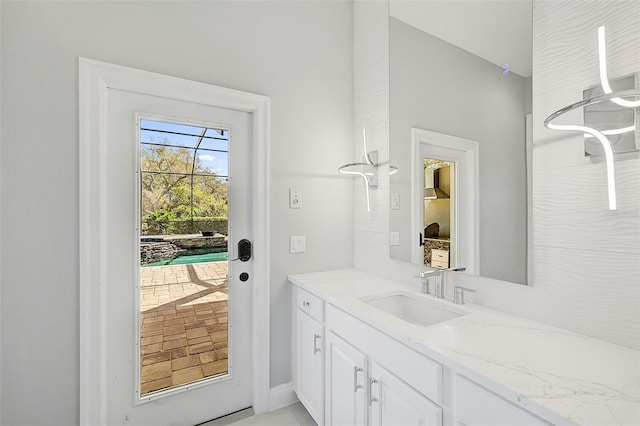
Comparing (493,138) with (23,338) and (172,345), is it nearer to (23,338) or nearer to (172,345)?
(172,345)

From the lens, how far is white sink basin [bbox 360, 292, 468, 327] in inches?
57.4

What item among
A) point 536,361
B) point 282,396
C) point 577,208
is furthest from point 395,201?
point 282,396

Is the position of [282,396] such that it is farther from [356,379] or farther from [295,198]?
[295,198]

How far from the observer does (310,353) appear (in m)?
1.78

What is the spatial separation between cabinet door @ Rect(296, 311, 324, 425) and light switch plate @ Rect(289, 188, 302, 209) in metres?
0.70

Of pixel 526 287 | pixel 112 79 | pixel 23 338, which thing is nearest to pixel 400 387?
pixel 526 287

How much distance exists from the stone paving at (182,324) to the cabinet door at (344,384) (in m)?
0.71

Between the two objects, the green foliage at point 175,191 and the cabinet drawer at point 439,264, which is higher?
the green foliage at point 175,191

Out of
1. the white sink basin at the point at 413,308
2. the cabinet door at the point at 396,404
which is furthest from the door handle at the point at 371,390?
the white sink basin at the point at 413,308

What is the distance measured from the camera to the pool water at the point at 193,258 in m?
1.71

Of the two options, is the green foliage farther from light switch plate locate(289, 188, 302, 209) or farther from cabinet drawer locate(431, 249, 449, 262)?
cabinet drawer locate(431, 249, 449, 262)

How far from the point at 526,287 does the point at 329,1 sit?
7.41 feet

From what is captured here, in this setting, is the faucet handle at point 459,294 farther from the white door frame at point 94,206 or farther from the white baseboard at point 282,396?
the white door frame at point 94,206

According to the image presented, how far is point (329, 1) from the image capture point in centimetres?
221
